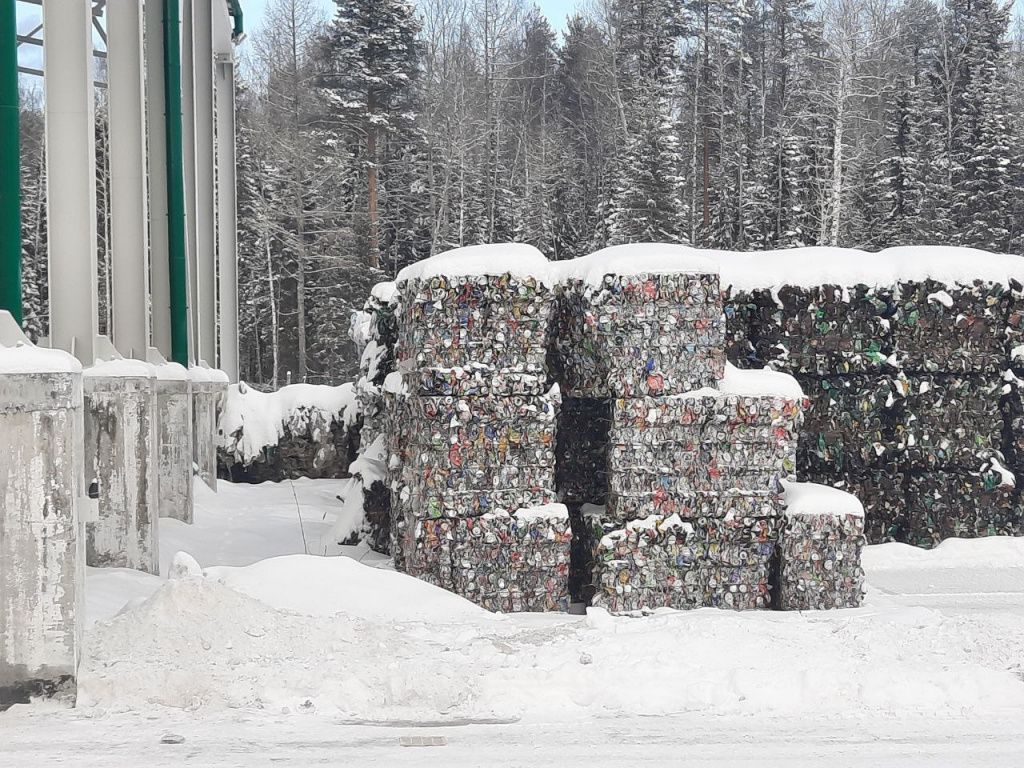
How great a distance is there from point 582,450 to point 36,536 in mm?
4895

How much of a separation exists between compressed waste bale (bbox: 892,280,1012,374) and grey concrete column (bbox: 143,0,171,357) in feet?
28.8

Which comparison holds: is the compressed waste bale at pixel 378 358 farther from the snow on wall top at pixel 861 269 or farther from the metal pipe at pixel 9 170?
the metal pipe at pixel 9 170

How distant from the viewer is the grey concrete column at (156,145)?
1249 centimetres

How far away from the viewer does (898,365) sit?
Result: 1028cm

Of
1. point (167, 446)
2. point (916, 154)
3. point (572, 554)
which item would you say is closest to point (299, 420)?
point (167, 446)

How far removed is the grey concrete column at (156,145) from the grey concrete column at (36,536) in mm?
7528

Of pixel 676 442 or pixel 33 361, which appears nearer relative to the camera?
pixel 33 361

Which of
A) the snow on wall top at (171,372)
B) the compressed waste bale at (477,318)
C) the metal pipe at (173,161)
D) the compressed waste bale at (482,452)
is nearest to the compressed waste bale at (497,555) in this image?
the compressed waste bale at (482,452)

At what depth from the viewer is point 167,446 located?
41.7 ft

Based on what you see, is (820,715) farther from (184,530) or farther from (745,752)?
(184,530)

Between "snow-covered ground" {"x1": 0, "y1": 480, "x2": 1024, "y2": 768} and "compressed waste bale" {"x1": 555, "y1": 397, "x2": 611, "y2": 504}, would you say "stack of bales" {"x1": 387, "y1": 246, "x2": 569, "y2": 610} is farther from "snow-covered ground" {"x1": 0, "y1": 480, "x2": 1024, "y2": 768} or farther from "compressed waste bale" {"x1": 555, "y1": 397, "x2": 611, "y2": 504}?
"compressed waste bale" {"x1": 555, "y1": 397, "x2": 611, "y2": 504}

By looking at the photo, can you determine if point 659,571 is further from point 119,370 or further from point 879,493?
point 119,370

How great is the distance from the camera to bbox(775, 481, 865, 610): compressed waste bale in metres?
8.22

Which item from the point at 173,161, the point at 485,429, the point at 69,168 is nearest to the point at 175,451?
the point at 173,161
